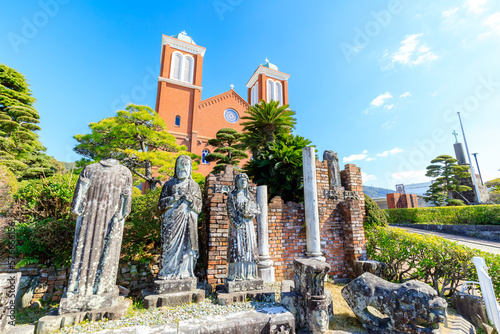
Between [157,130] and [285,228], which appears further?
[157,130]

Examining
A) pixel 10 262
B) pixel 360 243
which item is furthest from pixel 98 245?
pixel 360 243

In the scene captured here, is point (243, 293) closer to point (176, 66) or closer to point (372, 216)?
point (372, 216)

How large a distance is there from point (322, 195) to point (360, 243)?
5.36 ft

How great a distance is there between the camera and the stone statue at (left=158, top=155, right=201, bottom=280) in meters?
3.66

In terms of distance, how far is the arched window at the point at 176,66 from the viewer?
22656mm

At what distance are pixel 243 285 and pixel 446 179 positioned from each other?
22443 millimetres

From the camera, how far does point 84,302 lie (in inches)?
116

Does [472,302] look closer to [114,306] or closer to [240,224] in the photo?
[240,224]

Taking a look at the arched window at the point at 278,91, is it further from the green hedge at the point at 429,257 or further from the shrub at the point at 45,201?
the shrub at the point at 45,201

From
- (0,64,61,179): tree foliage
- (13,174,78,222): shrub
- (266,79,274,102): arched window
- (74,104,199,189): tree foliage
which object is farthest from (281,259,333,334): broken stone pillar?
(266,79,274,102): arched window

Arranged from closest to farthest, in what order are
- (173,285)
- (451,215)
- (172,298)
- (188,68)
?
1. (172,298)
2. (173,285)
3. (451,215)
4. (188,68)

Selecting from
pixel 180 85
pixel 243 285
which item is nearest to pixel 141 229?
pixel 243 285

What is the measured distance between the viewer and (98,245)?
3.21 m

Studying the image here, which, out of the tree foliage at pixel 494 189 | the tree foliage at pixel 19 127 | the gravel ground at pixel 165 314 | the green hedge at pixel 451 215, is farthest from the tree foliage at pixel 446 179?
the tree foliage at pixel 19 127
